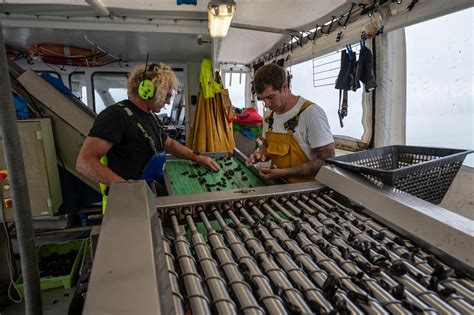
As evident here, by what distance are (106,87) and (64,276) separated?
349cm

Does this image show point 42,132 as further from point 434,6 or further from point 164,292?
point 434,6

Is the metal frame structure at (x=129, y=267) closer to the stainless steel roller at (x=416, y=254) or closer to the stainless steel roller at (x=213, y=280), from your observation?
the stainless steel roller at (x=213, y=280)

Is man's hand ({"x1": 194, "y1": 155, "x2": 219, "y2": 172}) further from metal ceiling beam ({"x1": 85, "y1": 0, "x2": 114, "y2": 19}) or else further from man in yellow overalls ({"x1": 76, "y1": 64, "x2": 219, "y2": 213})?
metal ceiling beam ({"x1": 85, "y1": 0, "x2": 114, "y2": 19})

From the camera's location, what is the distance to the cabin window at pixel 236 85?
26.1 ft

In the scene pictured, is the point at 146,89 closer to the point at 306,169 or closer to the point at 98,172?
the point at 98,172

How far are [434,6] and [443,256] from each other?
2.01 meters

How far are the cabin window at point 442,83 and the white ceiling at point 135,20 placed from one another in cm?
84

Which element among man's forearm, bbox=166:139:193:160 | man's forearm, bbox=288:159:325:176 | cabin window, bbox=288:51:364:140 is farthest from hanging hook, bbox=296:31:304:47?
man's forearm, bbox=288:159:325:176

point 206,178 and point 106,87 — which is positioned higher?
point 106,87

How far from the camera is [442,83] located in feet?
7.60

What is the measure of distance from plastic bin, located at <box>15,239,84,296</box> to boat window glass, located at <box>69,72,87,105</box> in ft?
9.28

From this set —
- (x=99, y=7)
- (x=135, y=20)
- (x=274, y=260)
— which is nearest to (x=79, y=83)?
(x=135, y=20)

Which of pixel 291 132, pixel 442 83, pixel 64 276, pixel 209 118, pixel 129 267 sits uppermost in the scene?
pixel 442 83

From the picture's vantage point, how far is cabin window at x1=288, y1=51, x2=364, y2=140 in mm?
3271
